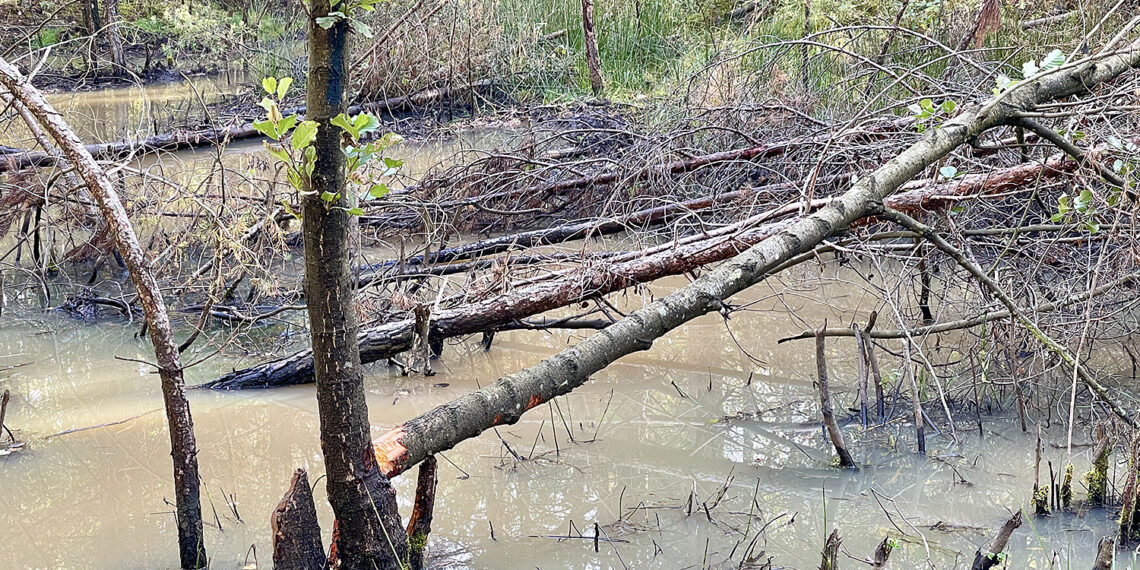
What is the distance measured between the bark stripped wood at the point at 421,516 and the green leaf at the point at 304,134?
42.3 inches

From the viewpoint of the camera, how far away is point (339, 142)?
213cm

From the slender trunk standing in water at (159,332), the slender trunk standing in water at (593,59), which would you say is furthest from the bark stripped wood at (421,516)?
the slender trunk standing in water at (593,59)

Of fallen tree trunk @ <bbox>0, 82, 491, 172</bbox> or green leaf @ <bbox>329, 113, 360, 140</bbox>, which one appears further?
fallen tree trunk @ <bbox>0, 82, 491, 172</bbox>

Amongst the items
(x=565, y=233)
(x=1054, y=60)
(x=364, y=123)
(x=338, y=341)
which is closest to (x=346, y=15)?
(x=364, y=123)

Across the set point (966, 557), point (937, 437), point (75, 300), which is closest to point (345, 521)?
point (966, 557)

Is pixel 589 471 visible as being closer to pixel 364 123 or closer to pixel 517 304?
pixel 517 304

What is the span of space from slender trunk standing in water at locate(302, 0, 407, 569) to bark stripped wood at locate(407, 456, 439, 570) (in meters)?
0.19

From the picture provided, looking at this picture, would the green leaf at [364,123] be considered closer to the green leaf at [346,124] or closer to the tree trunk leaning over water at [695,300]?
the green leaf at [346,124]

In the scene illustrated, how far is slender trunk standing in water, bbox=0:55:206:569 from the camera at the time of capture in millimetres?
2766

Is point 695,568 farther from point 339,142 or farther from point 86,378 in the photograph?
point 86,378

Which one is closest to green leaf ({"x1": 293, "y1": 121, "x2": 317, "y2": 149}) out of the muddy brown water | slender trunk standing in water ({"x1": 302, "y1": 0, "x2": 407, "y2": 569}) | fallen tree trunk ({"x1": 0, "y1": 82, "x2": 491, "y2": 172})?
slender trunk standing in water ({"x1": 302, "y1": 0, "x2": 407, "y2": 569})

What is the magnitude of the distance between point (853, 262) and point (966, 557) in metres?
3.45

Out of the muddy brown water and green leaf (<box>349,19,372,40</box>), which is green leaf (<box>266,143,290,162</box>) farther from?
the muddy brown water

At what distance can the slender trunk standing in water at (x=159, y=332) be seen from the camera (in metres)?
2.77
